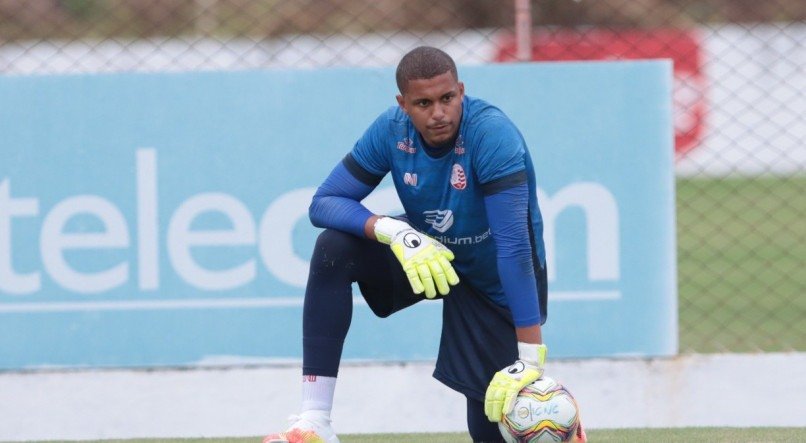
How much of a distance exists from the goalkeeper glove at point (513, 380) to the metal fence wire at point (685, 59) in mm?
3186

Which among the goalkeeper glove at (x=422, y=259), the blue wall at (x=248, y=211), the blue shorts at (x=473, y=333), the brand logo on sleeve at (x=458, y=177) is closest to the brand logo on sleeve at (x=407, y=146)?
the brand logo on sleeve at (x=458, y=177)

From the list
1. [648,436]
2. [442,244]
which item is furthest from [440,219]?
[648,436]

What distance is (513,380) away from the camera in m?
3.94

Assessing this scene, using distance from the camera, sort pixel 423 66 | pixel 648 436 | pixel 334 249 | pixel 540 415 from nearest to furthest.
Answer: pixel 540 415
pixel 423 66
pixel 334 249
pixel 648 436

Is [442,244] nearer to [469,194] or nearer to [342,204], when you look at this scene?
[469,194]

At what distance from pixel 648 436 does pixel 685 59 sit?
8.42 m

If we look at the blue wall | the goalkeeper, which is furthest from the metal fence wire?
the goalkeeper

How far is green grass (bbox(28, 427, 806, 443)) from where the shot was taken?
4.84 meters

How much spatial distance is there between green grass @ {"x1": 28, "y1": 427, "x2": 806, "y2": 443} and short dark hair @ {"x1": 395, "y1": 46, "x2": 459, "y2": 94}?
5.53 feet

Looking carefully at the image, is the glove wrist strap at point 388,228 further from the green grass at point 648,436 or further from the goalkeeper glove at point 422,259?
the green grass at point 648,436

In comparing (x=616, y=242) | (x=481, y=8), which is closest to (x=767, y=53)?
(x=481, y=8)

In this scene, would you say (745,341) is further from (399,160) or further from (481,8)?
(481,8)

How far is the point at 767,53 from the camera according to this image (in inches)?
458

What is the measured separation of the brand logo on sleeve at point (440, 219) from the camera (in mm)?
4266
